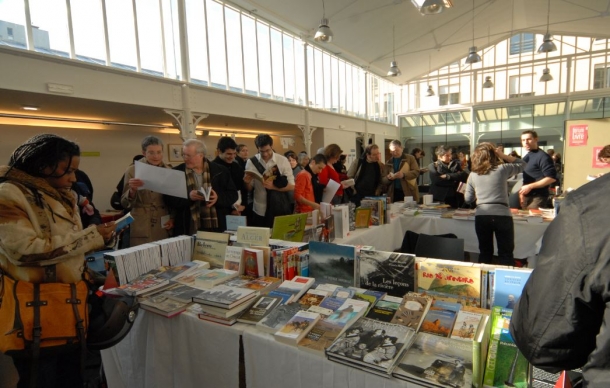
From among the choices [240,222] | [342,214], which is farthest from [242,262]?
[342,214]

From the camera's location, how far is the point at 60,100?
492cm

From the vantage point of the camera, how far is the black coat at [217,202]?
2407mm

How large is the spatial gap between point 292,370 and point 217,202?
1714mm

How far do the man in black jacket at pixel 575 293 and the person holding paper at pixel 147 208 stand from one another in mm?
2303

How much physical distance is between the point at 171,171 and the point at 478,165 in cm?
260

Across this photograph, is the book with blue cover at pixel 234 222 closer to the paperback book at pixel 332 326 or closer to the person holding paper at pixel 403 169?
the paperback book at pixel 332 326

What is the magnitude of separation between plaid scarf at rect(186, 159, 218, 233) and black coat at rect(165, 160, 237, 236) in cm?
5

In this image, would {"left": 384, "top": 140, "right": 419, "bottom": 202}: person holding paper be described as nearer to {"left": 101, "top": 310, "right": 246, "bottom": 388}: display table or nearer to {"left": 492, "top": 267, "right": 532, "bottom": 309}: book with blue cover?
{"left": 492, "top": 267, "right": 532, "bottom": 309}: book with blue cover

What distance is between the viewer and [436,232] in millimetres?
3883

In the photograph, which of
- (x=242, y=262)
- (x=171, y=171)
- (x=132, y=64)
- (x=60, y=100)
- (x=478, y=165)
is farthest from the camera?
(x=132, y=64)

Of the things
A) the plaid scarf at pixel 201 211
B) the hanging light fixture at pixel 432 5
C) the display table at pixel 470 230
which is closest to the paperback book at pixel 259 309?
the plaid scarf at pixel 201 211

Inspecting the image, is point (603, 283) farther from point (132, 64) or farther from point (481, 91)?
point (481, 91)

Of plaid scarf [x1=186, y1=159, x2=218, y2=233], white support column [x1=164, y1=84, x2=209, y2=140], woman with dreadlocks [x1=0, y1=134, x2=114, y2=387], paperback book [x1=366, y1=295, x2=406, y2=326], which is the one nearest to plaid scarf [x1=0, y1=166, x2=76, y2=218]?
woman with dreadlocks [x1=0, y1=134, x2=114, y2=387]

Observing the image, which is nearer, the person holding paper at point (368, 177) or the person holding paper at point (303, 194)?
the person holding paper at point (303, 194)
